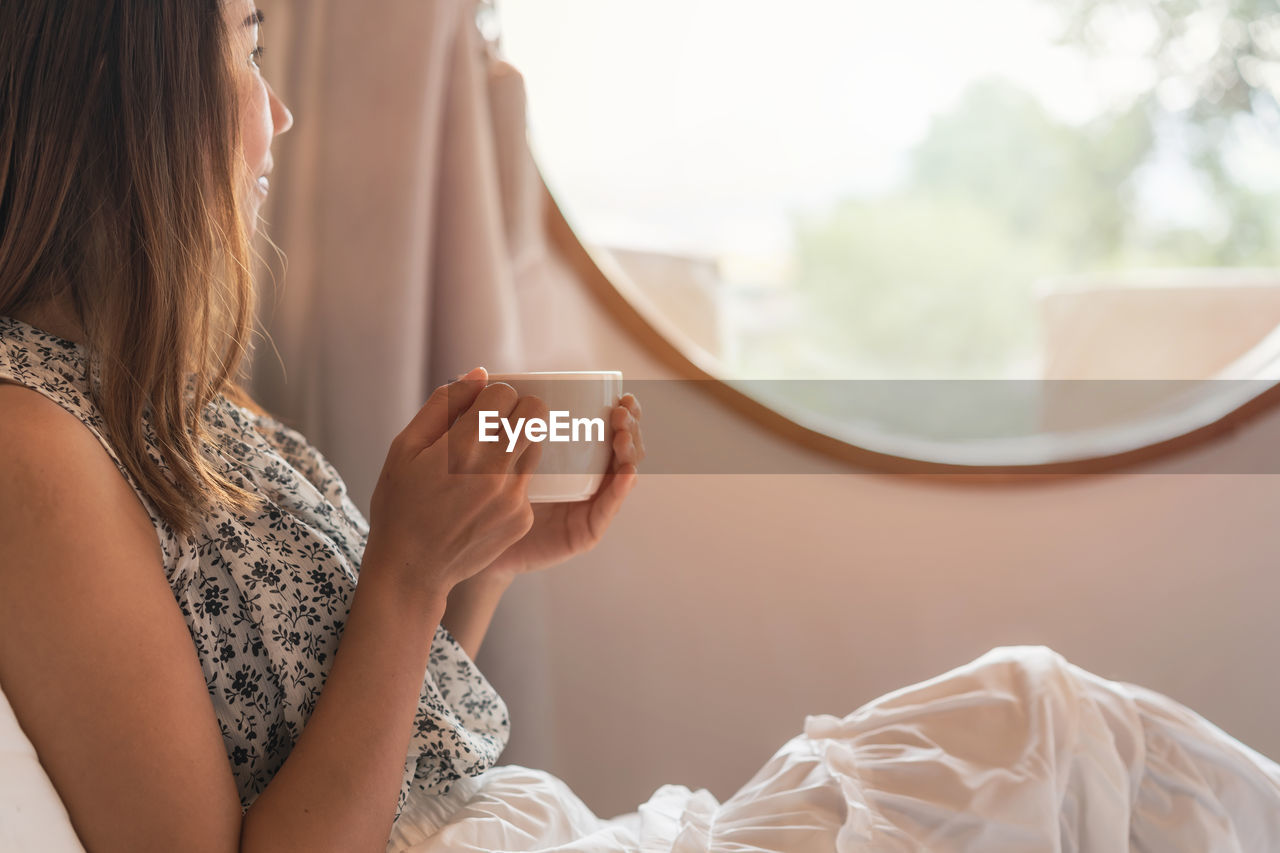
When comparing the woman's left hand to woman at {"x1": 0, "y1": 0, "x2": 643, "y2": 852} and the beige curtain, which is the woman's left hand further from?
the beige curtain

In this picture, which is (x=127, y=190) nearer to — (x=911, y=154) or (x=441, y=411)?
(x=441, y=411)

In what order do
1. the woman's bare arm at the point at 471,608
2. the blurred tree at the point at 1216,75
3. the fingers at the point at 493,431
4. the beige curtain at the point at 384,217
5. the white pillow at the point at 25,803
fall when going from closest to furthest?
1. the white pillow at the point at 25,803
2. the fingers at the point at 493,431
3. the woman's bare arm at the point at 471,608
4. the beige curtain at the point at 384,217
5. the blurred tree at the point at 1216,75

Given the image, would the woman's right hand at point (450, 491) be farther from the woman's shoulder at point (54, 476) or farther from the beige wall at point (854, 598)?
the beige wall at point (854, 598)

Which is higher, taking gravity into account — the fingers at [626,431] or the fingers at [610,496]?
the fingers at [626,431]

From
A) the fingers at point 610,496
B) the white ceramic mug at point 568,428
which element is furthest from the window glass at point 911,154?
the white ceramic mug at point 568,428

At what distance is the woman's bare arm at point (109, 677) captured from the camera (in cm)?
46

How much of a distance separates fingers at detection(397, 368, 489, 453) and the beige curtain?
0.38 meters

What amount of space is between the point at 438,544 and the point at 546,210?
74 cm

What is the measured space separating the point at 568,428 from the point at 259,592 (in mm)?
222

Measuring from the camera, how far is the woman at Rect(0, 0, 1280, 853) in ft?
1.55

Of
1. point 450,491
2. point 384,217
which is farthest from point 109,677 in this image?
point 384,217

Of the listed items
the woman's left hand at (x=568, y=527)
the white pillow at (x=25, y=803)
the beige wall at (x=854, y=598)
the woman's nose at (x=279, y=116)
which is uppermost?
the woman's nose at (x=279, y=116)

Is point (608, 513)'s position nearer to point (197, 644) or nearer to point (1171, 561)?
point (197, 644)

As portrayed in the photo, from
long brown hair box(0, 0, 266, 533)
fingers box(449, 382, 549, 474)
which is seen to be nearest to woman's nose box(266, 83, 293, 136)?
long brown hair box(0, 0, 266, 533)
